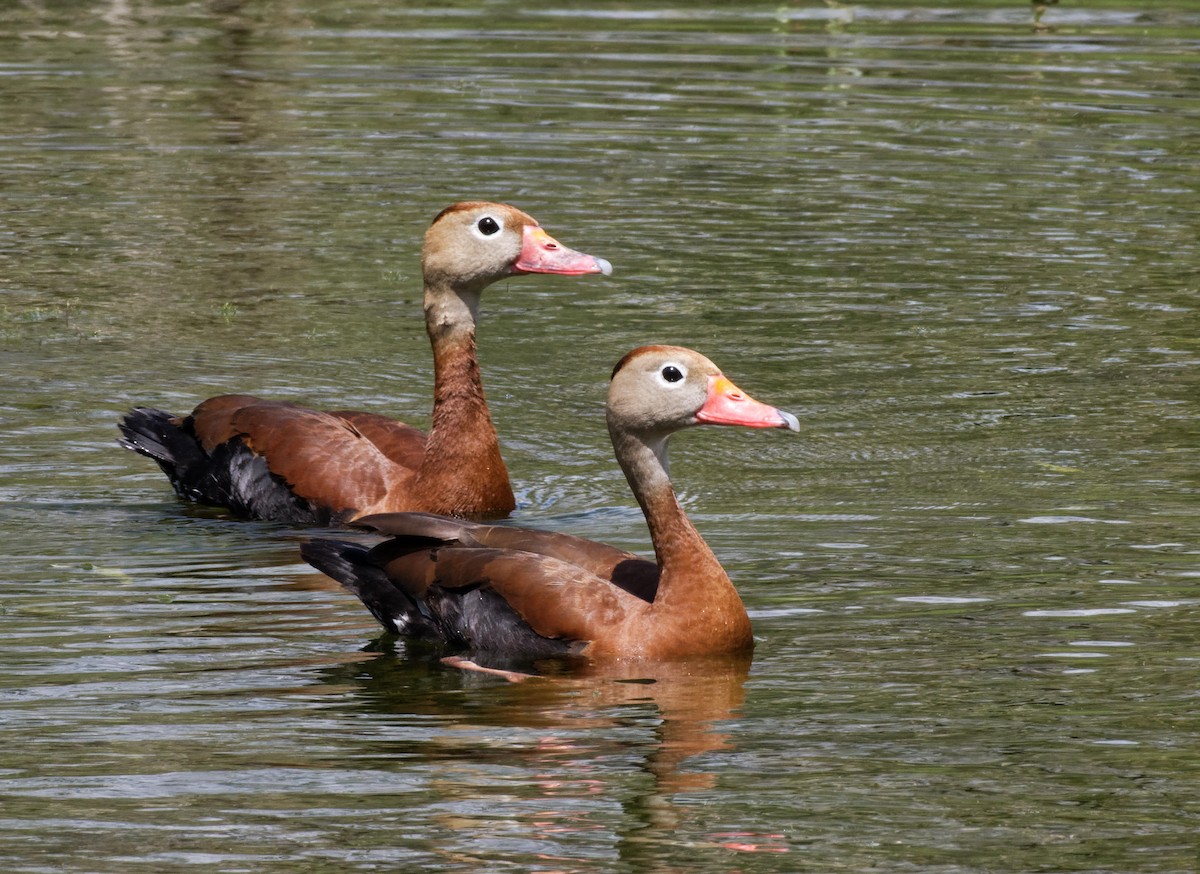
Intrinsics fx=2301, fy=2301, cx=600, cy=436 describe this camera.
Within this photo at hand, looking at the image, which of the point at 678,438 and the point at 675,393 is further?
the point at 678,438

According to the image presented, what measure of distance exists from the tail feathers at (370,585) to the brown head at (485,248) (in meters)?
2.28

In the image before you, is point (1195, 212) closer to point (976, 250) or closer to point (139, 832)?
point (976, 250)

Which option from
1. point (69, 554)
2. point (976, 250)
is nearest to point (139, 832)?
point (69, 554)

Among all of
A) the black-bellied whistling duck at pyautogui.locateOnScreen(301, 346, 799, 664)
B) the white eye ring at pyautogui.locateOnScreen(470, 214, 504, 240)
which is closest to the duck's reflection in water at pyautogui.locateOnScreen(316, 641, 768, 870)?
the black-bellied whistling duck at pyautogui.locateOnScreen(301, 346, 799, 664)

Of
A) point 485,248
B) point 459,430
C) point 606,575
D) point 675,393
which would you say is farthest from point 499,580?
point 485,248

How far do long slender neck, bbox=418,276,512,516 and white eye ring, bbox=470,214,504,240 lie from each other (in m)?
0.31

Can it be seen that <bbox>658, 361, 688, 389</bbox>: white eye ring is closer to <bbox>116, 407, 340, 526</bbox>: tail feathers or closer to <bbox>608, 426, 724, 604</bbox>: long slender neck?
<bbox>608, 426, 724, 604</bbox>: long slender neck

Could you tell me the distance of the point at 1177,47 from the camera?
1047 inches

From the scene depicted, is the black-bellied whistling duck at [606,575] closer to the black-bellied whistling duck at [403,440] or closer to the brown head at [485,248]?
the black-bellied whistling duck at [403,440]

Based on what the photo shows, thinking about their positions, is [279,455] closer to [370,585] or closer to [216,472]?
[216,472]

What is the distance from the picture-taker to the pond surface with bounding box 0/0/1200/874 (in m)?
7.49

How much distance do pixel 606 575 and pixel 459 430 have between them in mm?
2116

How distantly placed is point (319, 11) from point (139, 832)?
2249 centimetres

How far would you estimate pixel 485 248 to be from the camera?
1160 centimetres
